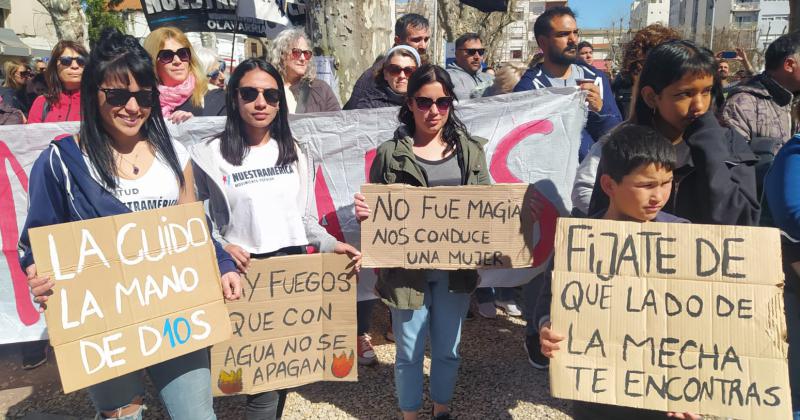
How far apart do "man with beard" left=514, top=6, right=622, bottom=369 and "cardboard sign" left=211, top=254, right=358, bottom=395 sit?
1.41 m

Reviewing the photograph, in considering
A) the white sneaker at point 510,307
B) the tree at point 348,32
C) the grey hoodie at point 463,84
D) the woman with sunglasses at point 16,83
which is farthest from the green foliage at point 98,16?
the white sneaker at point 510,307

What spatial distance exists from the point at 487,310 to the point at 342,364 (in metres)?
1.92

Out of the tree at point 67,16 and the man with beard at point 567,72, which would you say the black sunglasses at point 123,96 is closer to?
the man with beard at point 567,72

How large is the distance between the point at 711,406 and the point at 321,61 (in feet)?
15.7

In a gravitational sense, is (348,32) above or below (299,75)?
above

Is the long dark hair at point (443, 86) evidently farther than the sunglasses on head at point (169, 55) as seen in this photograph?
No

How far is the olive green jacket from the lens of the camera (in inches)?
105

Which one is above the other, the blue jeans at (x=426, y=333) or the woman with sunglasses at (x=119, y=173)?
the woman with sunglasses at (x=119, y=173)

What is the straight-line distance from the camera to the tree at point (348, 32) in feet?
19.1

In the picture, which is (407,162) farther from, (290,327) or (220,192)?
(290,327)

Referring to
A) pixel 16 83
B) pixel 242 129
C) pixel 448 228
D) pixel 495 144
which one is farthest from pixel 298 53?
pixel 16 83

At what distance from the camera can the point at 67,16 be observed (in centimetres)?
1148

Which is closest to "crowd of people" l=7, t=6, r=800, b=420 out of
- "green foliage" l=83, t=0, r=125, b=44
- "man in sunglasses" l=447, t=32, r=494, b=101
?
"man in sunglasses" l=447, t=32, r=494, b=101

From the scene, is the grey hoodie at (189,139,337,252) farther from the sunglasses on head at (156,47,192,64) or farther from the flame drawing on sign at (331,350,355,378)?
the sunglasses on head at (156,47,192,64)
